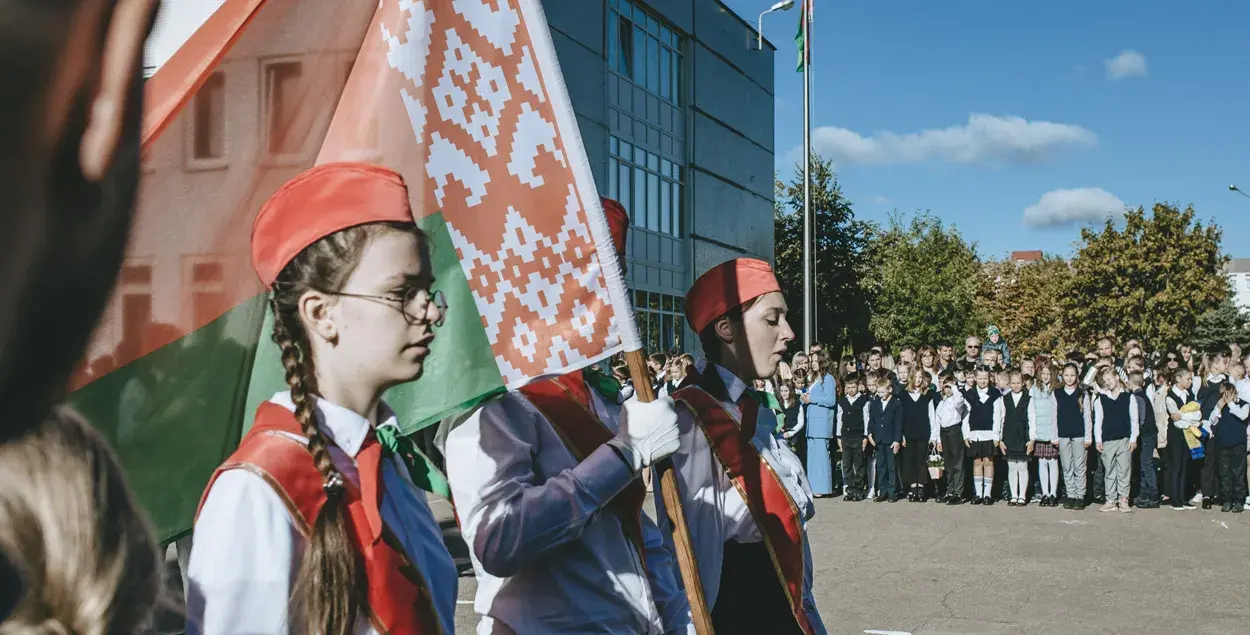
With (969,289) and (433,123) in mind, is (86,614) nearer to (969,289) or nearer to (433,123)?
(433,123)

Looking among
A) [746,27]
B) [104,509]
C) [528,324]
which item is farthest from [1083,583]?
[746,27]

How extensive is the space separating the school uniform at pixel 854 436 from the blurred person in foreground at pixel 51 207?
15.7 m

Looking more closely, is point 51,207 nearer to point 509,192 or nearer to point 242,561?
point 242,561

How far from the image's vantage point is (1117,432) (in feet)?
47.2

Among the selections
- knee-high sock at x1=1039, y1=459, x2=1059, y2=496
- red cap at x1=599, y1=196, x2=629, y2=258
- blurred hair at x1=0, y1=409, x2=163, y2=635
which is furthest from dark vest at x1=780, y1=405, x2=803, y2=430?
blurred hair at x1=0, y1=409, x2=163, y2=635

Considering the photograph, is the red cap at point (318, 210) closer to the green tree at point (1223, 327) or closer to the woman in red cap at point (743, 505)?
the woman in red cap at point (743, 505)

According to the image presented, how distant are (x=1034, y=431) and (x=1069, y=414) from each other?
0.47 metres

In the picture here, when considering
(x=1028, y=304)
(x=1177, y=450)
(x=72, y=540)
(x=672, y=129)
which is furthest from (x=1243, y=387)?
(x=1028, y=304)

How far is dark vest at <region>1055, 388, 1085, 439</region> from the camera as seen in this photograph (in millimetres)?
14578

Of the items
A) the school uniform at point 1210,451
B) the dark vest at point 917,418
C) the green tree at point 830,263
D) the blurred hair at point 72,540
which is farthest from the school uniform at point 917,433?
the green tree at point 830,263

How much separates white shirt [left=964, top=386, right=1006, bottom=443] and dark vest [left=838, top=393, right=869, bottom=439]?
142 cm

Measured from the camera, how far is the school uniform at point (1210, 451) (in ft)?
47.9

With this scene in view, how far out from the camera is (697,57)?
34125mm

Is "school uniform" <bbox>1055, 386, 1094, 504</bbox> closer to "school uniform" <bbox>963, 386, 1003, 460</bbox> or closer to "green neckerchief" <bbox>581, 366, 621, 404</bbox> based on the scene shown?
"school uniform" <bbox>963, 386, 1003, 460</bbox>
